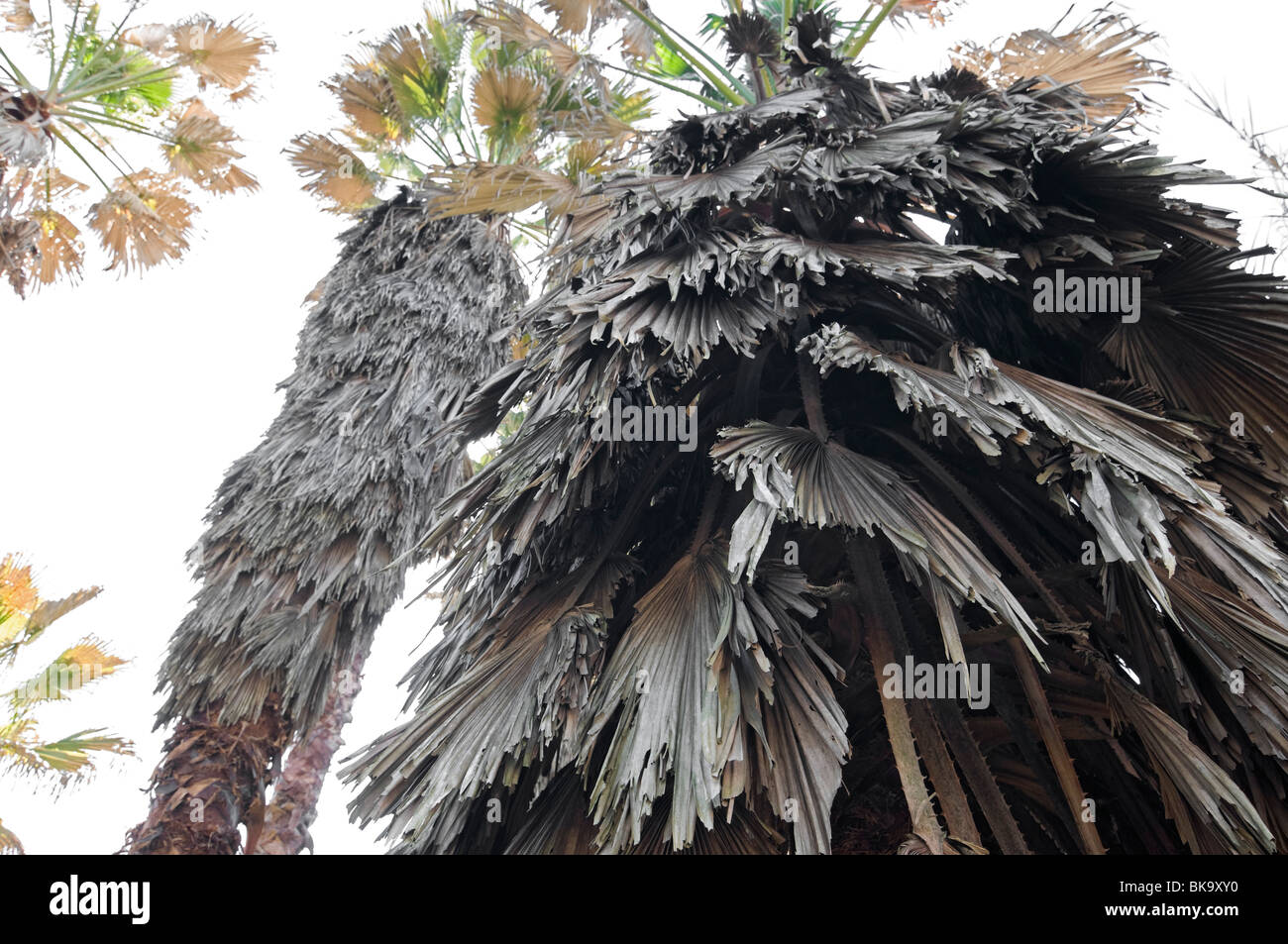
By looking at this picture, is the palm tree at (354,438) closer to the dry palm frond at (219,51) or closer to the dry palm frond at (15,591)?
the dry palm frond at (219,51)

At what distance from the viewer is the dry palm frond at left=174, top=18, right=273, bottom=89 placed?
7254 millimetres

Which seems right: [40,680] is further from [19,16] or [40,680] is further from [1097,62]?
[1097,62]

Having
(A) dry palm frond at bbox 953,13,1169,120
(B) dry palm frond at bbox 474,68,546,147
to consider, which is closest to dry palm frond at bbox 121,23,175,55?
(B) dry palm frond at bbox 474,68,546,147

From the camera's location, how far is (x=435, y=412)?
6242 mm

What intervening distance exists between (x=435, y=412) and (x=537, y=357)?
260 cm

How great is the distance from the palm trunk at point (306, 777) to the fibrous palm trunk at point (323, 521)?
2 centimetres

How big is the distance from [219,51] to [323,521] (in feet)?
15.4

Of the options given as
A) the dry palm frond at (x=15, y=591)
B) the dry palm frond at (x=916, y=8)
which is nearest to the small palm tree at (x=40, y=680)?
the dry palm frond at (x=15, y=591)

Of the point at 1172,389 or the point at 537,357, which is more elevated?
the point at 537,357

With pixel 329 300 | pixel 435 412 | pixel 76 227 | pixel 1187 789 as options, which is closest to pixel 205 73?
pixel 76 227

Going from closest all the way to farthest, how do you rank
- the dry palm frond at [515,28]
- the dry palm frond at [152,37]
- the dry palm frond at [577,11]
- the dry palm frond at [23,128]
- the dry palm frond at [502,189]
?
the dry palm frond at [502,189] → the dry palm frond at [515,28] → the dry palm frond at [23,128] → the dry palm frond at [577,11] → the dry palm frond at [152,37]

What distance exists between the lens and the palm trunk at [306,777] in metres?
5.50
